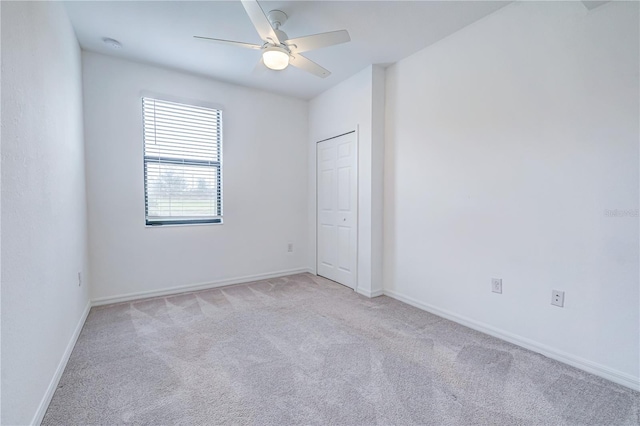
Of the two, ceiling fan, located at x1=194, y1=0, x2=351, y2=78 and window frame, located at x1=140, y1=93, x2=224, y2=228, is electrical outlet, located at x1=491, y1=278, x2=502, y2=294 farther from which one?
window frame, located at x1=140, y1=93, x2=224, y2=228

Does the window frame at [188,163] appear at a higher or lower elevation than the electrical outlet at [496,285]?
higher

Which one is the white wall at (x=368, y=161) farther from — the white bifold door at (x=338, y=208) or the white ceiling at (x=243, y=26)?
the white ceiling at (x=243, y=26)

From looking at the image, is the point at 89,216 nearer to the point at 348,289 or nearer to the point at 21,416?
the point at 21,416

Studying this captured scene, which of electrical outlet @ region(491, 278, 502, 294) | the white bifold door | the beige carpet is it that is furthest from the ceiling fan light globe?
electrical outlet @ region(491, 278, 502, 294)

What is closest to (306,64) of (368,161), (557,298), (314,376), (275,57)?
(275,57)

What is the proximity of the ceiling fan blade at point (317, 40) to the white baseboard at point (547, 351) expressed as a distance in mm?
2522

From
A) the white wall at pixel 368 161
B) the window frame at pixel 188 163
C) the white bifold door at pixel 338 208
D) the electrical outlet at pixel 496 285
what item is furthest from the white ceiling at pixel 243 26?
the electrical outlet at pixel 496 285

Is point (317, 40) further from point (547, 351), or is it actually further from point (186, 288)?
point (186, 288)

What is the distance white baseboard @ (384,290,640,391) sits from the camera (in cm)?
173

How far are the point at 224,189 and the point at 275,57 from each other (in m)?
1.98

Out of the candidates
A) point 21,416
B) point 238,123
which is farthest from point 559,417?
point 238,123

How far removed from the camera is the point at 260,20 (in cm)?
185

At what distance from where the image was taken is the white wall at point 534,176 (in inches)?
68.9

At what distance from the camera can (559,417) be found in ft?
4.79
